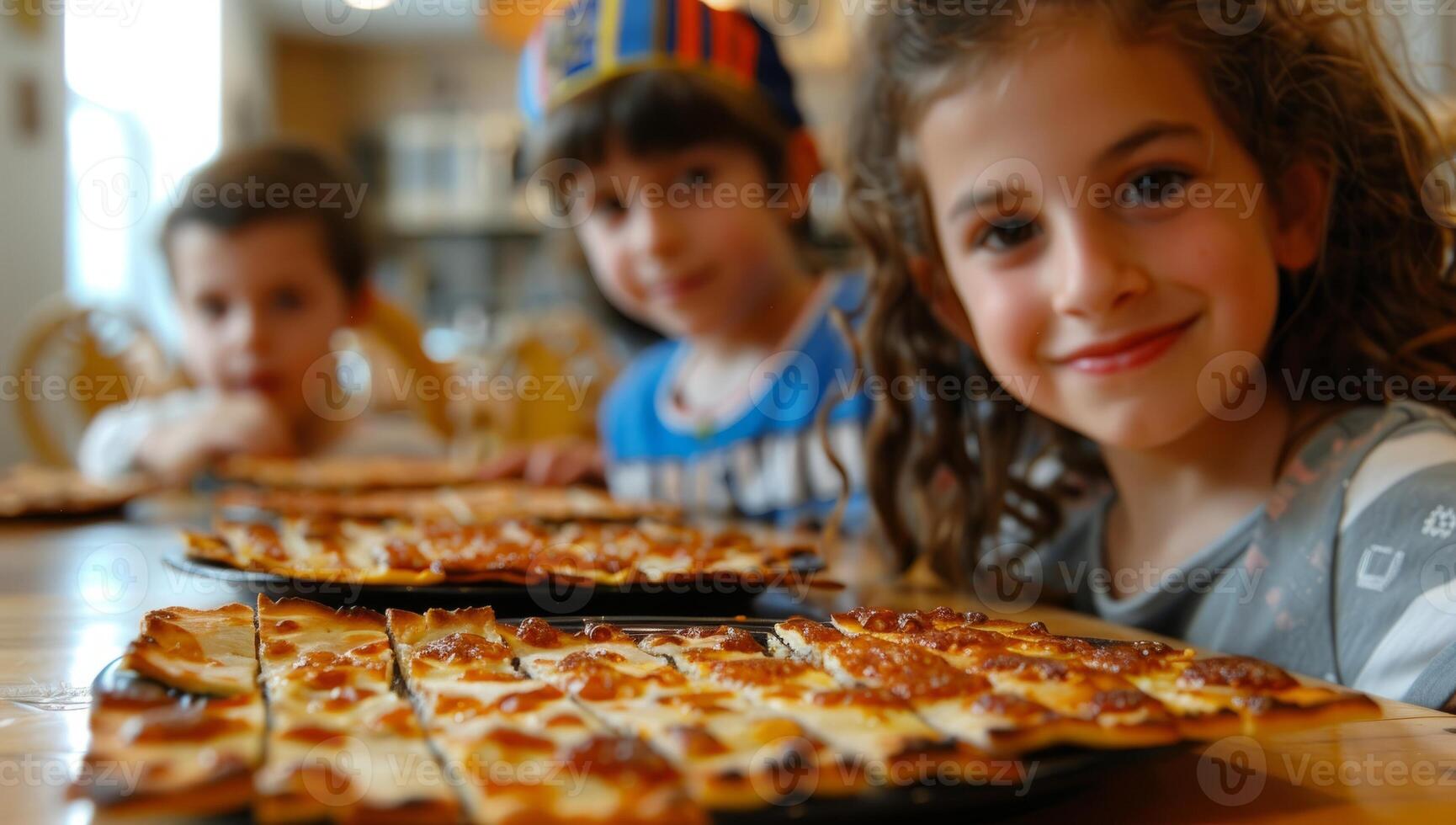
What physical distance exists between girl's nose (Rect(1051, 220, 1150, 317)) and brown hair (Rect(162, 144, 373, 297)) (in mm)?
1854

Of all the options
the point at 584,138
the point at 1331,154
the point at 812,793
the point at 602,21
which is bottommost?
the point at 812,793

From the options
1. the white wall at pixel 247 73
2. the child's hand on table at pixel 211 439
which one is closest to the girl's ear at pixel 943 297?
the child's hand on table at pixel 211 439

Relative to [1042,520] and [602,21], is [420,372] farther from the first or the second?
[1042,520]

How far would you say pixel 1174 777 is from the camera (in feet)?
1.49

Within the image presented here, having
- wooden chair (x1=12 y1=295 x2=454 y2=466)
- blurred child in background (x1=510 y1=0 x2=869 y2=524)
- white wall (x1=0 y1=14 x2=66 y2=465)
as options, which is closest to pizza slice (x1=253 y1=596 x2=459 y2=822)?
blurred child in background (x1=510 y1=0 x2=869 y2=524)

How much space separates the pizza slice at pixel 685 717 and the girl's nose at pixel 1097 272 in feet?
1.44

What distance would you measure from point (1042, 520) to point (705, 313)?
31.5 inches

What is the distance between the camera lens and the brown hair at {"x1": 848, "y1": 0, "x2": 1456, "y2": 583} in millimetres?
888

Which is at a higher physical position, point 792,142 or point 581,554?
point 792,142

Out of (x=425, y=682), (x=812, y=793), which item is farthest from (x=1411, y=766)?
(x=425, y=682)

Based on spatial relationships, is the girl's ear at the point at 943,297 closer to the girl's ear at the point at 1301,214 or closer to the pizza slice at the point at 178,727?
the girl's ear at the point at 1301,214

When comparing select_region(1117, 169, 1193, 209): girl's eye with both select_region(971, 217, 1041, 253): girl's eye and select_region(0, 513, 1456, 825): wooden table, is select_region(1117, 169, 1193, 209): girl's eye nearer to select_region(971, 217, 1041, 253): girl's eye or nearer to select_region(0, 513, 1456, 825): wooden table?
select_region(971, 217, 1041, 253): girl's eye

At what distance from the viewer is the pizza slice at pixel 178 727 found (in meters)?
0.31

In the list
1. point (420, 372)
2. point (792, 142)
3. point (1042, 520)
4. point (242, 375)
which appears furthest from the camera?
point (420, 372)
